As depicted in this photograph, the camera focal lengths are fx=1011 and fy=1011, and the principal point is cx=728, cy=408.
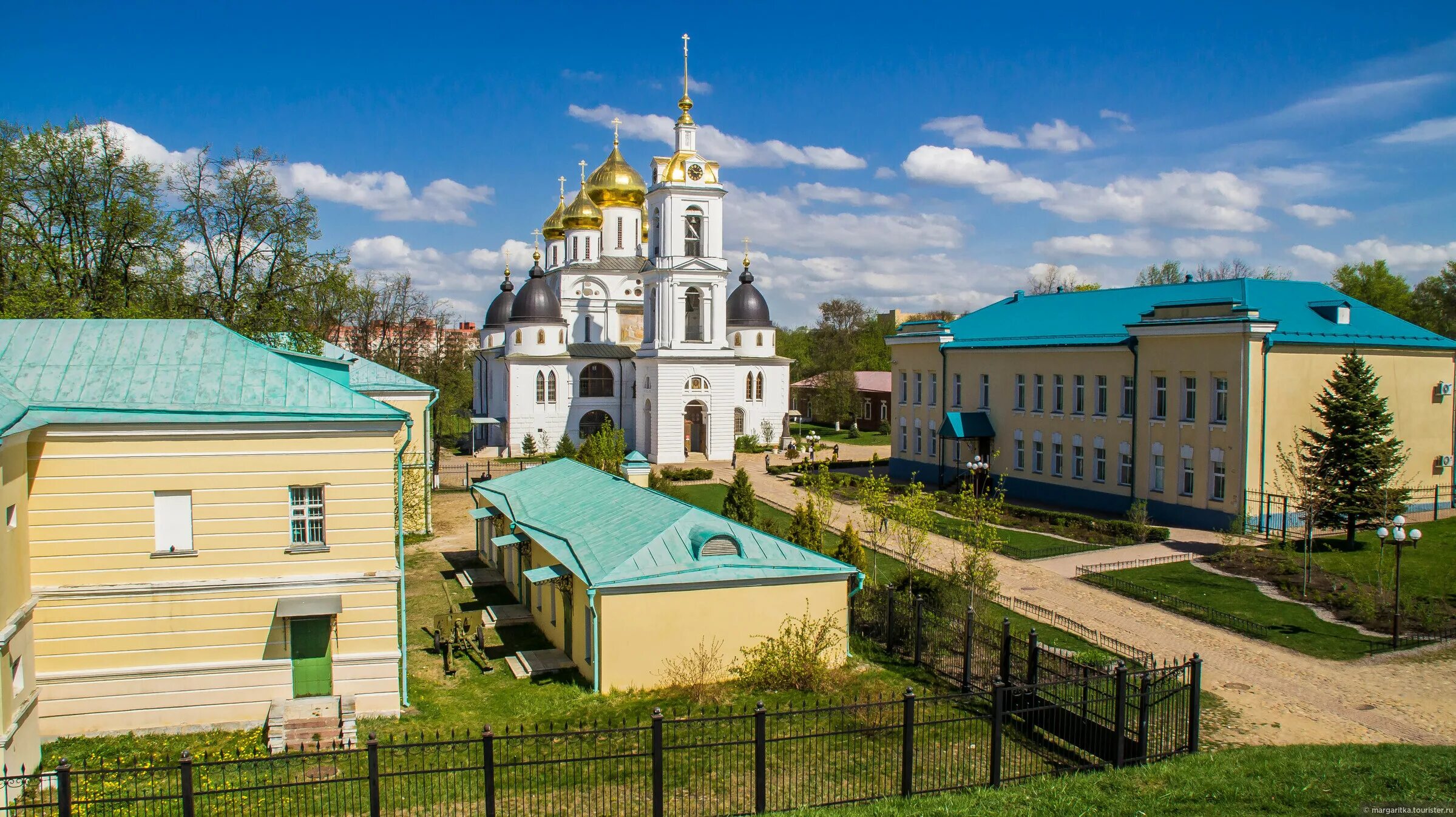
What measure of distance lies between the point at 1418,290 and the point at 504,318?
169ft

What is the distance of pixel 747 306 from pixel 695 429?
942 cm

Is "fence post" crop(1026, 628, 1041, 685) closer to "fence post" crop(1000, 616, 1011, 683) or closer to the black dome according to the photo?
"fence post" crop(1000, 616, 1011, 683)

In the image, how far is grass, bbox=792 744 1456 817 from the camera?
944 cm

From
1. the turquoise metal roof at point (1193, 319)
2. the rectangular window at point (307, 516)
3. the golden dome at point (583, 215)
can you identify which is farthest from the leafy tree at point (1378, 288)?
the rectangular window at point (307, 516)

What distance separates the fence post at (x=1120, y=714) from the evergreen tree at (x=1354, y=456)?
1618 cm

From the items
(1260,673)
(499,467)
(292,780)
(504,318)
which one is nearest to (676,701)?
(292,780)

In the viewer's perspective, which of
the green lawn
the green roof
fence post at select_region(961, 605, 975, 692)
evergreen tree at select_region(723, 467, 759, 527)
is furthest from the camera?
evergreen tree at select_region(723, 467, 759, 527)

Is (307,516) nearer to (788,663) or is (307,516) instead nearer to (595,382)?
(788,663)

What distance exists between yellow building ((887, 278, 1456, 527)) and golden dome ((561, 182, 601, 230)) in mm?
26814

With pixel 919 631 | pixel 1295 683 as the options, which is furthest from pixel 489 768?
pixel 1295 683

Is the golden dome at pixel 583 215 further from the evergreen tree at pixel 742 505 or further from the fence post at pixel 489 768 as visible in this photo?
the fence post at pixel 489 768

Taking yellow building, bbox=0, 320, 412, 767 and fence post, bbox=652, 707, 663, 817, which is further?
yellow building, bbox=0, 320, 412, 767

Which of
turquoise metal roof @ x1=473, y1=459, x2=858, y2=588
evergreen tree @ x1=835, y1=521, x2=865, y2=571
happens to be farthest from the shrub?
evergreen tree @ x1=835, y1=521, x2=865, y2=571

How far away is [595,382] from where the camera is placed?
5303 centimetres
